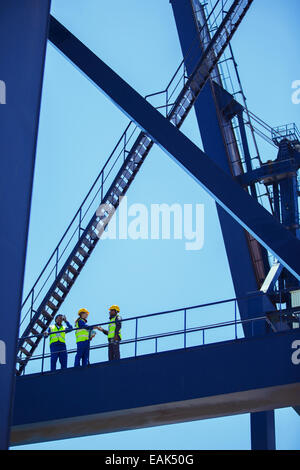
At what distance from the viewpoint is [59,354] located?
22.0 meters

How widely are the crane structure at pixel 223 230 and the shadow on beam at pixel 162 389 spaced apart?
3 centimetres

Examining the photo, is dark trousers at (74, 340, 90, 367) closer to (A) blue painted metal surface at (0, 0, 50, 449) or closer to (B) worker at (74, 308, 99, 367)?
(B) worker at (74, 308, 99, 367)

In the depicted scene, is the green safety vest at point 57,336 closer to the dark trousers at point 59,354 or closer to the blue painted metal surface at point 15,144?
the dark trousers at point 59,354

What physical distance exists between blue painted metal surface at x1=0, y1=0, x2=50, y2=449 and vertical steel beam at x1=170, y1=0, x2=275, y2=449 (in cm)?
1315

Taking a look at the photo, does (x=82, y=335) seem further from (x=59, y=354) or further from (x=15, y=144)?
(x=15, y=144)

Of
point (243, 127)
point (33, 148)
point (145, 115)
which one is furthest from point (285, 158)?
point (33, 148)

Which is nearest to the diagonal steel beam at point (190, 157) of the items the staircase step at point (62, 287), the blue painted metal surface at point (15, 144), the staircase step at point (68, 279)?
the staircase step at point (68, 279)

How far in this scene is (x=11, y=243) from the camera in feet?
32.8

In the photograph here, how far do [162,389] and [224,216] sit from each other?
31.6 ft

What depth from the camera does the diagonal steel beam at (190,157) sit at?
56.4 feet

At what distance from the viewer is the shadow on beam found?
57.1 feet

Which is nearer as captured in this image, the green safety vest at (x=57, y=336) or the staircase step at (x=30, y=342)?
the green safety vest at (x=57, y=336)

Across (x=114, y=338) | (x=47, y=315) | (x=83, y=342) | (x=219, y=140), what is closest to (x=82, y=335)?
(x=83, y=342)

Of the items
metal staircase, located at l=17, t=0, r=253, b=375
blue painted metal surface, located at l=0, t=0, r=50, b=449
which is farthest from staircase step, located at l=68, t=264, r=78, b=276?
blue painted metal surface, located at l=0, t=0, r=50, b=449
